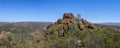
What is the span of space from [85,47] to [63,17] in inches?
3052

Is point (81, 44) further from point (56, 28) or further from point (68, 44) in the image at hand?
point (56, 28)

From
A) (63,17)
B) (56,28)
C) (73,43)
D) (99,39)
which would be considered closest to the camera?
(99,39)

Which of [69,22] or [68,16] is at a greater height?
[68,16]

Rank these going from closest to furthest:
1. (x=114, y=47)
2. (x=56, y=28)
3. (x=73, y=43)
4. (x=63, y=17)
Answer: (x=114, y=47) < (x=73, y=43) < (x=56, y=28) < (x=63, y=17)

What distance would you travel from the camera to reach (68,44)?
95125 millimetres

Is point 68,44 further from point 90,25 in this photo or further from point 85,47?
point 90,25

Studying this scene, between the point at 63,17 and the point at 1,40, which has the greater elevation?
the point at 63,17

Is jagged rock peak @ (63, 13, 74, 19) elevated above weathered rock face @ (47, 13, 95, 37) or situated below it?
above

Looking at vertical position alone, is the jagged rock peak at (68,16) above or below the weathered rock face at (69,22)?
above

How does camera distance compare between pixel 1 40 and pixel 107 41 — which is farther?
pixel 1 40

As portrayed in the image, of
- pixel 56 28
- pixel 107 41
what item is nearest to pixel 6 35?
pixel 56 28

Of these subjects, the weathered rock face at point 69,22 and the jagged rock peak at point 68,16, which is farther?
the jagged rock peak at point 68,16

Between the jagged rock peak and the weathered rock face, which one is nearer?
the weathered rock face

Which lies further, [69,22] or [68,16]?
[68,16]
